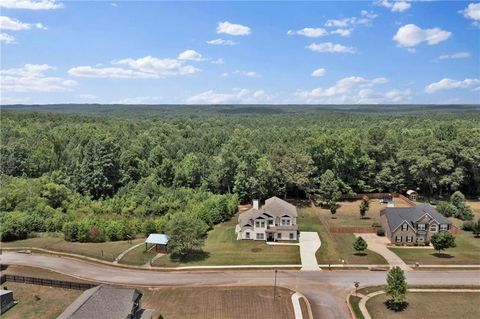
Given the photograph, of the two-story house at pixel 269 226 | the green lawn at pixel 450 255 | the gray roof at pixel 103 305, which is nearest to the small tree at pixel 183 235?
the two-story house at pixel 269 226

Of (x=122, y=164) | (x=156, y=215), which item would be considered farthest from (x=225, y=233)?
(x=122, y=164)

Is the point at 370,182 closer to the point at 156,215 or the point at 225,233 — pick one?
the point at 225,233

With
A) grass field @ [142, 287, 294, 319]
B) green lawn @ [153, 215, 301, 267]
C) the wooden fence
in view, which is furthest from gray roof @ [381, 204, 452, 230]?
the wooden fence

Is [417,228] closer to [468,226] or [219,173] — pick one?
[468,226]

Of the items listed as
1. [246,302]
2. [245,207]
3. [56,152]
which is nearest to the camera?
[246,302]

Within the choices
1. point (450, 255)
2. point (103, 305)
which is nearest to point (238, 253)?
point (103, 305)

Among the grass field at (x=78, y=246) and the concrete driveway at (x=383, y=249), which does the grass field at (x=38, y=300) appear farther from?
the concrete driveway at (x=383, y=249)
